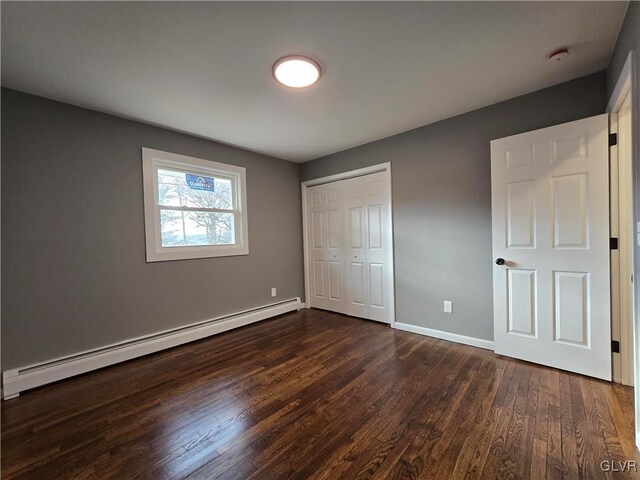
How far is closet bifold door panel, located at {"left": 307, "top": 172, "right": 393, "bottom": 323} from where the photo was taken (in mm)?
3371

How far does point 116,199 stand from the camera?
2.54 m

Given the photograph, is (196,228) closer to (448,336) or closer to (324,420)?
(324,420)

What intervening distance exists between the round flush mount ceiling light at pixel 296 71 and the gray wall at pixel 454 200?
5.17ft

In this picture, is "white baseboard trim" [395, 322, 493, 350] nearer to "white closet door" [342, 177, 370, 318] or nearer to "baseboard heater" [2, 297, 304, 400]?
"white closet door" [342, 177, 370, 318]

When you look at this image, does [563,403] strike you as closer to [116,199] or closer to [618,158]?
[618,158]

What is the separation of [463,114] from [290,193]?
8.25 feet

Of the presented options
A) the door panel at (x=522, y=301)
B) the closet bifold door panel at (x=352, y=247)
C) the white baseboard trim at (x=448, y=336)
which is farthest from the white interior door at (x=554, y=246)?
the closet bifold door panel at (x=352, y=247)

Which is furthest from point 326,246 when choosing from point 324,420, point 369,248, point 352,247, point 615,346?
point 615,346

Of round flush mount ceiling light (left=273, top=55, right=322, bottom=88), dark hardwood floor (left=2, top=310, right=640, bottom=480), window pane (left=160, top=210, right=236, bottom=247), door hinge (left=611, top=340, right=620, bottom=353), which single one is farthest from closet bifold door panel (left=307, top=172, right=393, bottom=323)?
door hinge (left=611, top=340, right=620, bottom=353)

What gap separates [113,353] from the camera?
8.04 ft

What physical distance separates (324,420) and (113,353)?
2133mm

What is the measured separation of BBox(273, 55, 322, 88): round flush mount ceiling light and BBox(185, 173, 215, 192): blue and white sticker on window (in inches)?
68.1

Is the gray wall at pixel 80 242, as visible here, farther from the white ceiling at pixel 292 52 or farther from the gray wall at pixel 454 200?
the gray wall at pixel 454 200

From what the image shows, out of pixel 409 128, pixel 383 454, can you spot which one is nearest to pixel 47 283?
pixel 383 454
